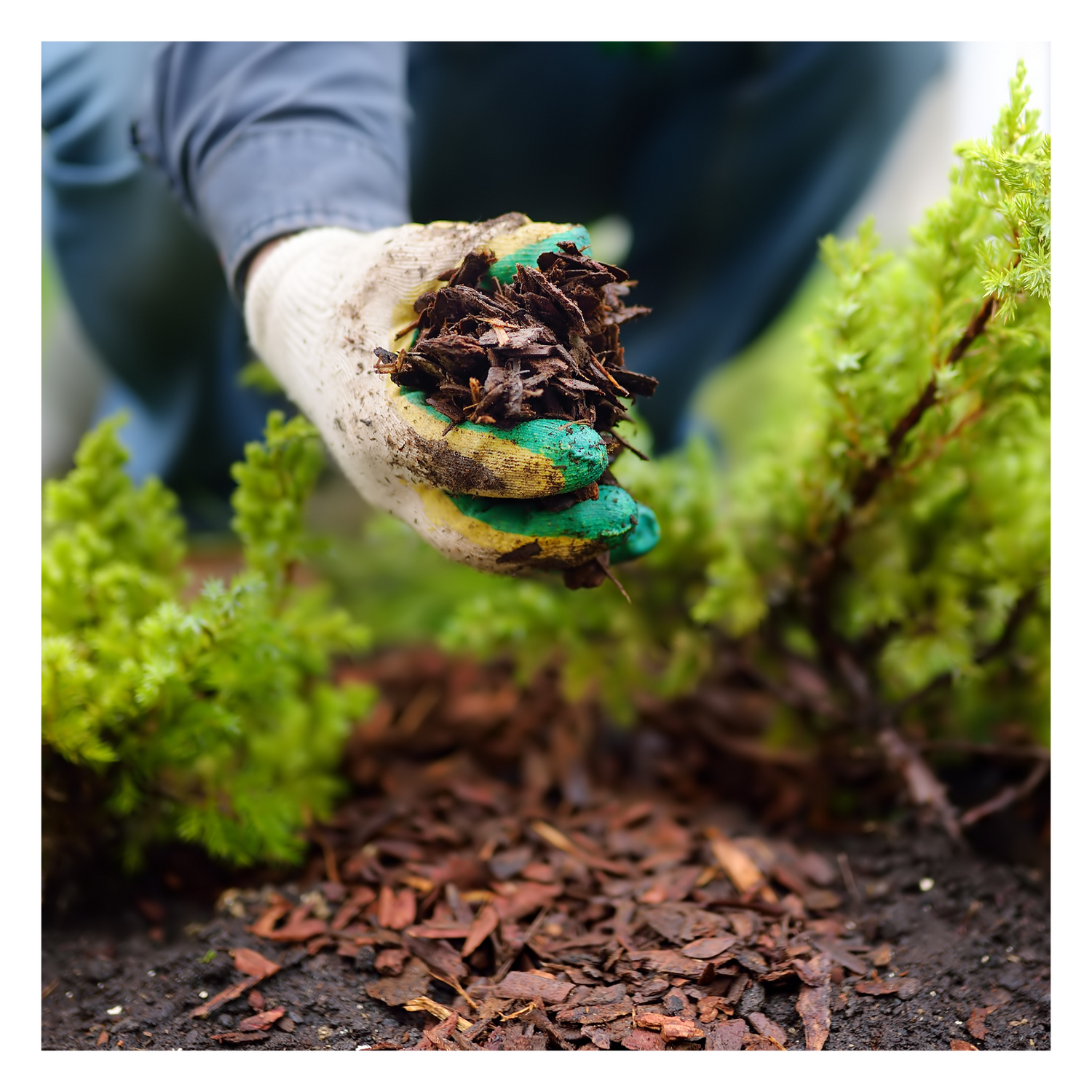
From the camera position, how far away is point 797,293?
2.76 metres

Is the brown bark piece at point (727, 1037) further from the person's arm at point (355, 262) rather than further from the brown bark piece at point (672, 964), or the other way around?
the person's arm at point (355, 262)

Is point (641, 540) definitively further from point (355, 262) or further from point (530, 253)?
point (355, 262)

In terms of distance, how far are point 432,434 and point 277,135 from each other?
749 millimetres

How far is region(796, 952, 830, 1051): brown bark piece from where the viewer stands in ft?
3.74

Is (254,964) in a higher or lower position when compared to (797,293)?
lower

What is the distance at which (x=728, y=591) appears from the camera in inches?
65.4

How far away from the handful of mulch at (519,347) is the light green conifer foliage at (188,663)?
1.51ft

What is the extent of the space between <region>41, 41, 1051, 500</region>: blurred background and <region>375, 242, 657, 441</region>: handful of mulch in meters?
0.45

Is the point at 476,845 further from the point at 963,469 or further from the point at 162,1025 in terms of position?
the point at 963,469

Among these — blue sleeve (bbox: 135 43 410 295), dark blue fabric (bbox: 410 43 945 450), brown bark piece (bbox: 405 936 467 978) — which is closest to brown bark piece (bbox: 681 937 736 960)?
brown bark piece (bbox: 405 936 467 978)

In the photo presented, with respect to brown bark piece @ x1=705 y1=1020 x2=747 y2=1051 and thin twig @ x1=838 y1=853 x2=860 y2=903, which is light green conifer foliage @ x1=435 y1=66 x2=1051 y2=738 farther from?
brown bark piece @ x1=705 y1=1020 x2=747 y2=1051

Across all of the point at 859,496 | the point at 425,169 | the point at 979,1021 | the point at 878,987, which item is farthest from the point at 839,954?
the point at 425,169

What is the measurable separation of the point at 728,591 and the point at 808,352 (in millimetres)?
476

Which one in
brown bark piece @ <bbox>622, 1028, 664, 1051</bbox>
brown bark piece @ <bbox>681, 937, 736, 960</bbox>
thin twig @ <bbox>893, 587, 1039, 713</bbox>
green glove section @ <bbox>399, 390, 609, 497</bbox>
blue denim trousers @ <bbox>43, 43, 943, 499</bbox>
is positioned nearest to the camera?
green glove section @ <bbox>399, 390, 609, 497</bbox>
